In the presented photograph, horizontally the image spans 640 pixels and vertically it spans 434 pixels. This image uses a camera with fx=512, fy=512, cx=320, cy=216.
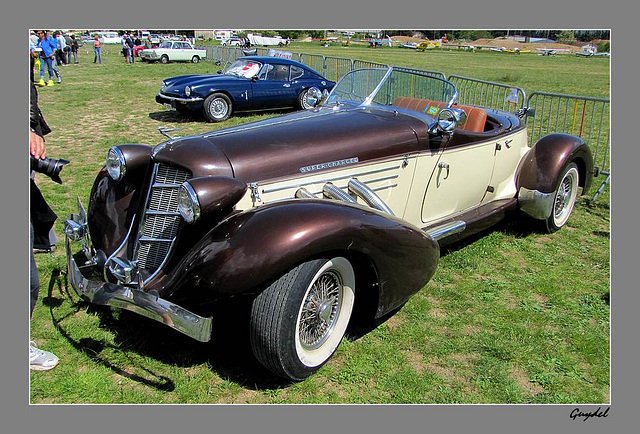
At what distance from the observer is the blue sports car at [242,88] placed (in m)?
13.0

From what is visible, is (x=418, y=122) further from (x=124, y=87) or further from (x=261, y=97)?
(x=124, y=87)

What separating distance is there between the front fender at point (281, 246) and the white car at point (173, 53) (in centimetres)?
3157

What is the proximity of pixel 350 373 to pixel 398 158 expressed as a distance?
188 centimetres

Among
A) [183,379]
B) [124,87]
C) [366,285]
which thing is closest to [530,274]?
[366,285]

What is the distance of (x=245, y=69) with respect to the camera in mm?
14250

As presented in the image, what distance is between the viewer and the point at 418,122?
15.3 feet

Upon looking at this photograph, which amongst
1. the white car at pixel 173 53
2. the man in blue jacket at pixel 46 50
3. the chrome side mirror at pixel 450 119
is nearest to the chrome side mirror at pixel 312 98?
the chrome side mirror at pixel 450 119

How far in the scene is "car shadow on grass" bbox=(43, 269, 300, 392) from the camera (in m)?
3.40

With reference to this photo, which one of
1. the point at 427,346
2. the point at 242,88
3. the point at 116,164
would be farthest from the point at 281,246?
the point at 242,88

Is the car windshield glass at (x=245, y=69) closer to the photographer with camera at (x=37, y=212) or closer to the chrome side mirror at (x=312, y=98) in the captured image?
the chrome side mirror at (x=312, y=98)

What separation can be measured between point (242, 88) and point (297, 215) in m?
11.1

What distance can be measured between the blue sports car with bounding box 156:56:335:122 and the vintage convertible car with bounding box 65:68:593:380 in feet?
26.7

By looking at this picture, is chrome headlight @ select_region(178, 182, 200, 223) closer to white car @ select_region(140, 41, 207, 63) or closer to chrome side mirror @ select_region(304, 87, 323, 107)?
chrome side mirror @ select_region(304, 87, 323, 107)

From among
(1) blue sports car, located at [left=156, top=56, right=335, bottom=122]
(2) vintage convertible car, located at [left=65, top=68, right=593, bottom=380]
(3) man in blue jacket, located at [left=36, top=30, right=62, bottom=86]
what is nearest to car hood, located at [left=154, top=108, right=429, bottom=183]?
(2) vintage convertible car, located at [left=65, top=68, right=593, bottom=380]
